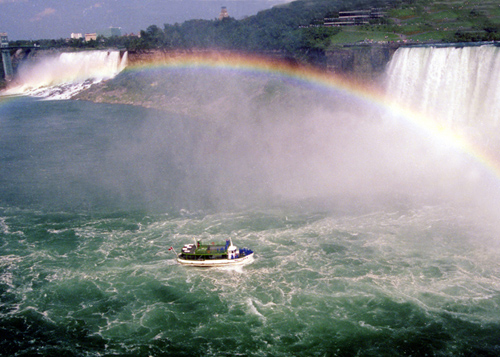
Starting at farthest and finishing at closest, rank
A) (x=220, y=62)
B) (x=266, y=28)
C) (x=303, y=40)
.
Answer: (x=220, y=62) < (x=266, y=28) < (x=303, y=40)

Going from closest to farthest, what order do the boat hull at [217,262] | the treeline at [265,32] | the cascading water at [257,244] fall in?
the cascading water at [257,244] < the boat hull at [217,262] < the treeline at [265,32]

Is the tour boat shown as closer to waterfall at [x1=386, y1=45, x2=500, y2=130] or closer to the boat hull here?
the boat hull

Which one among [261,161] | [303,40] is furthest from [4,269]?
[303,40]

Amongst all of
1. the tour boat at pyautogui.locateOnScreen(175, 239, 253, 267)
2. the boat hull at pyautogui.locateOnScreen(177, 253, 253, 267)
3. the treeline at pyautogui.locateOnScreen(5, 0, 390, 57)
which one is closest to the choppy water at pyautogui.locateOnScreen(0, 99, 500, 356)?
the boat hull at pyautogui.locateOnScreen(177, 253, 253, 267)

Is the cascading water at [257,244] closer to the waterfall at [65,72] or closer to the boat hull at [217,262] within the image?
the boat hull at [217,262]

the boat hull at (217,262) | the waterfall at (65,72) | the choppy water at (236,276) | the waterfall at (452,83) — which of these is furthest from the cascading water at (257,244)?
the waterfall at (65,72)

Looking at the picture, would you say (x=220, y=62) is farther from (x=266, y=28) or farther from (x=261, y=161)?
(x=261, y=161)
